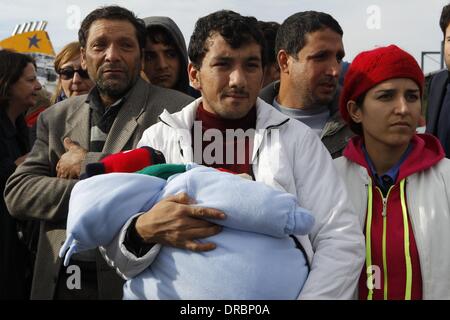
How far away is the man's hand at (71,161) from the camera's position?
2.57m

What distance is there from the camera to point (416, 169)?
2217mm

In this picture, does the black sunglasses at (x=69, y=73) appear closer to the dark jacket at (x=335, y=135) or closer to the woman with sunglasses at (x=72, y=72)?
the woman with sunglasses at (x=72, y=72)

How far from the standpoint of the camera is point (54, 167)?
2.77 meters

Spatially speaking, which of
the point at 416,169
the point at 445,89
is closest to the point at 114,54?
the point at 416,169

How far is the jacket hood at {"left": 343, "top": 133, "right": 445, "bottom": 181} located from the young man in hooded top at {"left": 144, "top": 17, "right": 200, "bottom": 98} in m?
1.33

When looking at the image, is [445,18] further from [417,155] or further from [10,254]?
[10,254]

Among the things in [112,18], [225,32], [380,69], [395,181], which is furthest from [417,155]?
[112,18]

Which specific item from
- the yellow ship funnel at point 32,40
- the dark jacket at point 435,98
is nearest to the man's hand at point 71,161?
the dark jacket at point 435,98

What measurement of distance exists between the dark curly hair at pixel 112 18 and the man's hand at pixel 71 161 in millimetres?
626

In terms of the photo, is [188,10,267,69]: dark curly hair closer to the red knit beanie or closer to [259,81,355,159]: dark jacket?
the red knit beanie

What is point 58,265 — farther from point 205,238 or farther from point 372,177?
point 372,177

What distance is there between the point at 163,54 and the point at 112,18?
20.4 inches

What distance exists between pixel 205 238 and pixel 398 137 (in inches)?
36.5

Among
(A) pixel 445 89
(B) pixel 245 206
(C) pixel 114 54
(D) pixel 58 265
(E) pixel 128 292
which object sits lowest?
(D) pixel 58 265
